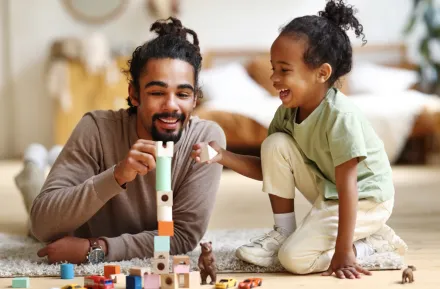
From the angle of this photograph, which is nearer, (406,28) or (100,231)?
(100,231)

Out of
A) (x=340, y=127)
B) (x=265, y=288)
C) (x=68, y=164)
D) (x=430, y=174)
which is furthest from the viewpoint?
(x=430, y=174)

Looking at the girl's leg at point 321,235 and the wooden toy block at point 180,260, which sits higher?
the girl's leg at point 321,235

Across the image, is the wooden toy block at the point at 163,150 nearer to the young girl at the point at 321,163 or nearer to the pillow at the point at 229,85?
the young girl at the point at 321,163

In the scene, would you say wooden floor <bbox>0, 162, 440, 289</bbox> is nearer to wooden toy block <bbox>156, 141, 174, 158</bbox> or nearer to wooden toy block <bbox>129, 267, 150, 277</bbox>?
wooden toy block <bbox>129, 267, 150, 277</bbox>

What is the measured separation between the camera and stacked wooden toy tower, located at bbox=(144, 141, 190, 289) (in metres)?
1.69

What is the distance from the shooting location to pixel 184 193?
2.12m

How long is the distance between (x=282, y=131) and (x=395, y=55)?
4005 mm

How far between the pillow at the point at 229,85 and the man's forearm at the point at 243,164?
295 centimetres

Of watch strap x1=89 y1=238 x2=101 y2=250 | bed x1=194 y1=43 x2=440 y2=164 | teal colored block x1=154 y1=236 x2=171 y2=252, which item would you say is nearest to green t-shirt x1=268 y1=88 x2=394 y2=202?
teal colored block x1=154 y1=236 x2=171 y2=252

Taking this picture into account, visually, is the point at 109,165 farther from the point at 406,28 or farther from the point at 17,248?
the point at 406,28

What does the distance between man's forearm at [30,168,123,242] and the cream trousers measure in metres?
0.43

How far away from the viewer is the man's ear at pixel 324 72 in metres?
1.99

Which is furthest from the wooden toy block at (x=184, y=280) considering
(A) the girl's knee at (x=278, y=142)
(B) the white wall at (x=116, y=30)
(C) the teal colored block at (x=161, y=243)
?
(B) the white wall at (x=116, y=30)

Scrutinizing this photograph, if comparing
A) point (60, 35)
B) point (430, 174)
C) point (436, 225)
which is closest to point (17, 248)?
point (436, 225)
